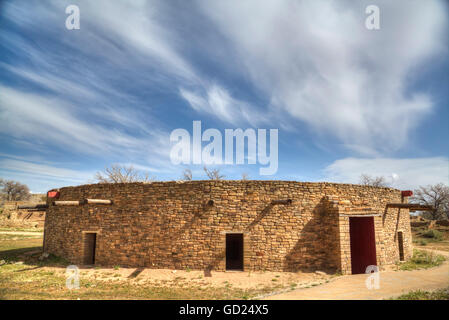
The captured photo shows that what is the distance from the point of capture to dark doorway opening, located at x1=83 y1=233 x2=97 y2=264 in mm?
11539

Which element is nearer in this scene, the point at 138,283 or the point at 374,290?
the point at 374,290

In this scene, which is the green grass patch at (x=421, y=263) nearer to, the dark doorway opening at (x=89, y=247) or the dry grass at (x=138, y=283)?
the dry grass at (x=138, y=283)

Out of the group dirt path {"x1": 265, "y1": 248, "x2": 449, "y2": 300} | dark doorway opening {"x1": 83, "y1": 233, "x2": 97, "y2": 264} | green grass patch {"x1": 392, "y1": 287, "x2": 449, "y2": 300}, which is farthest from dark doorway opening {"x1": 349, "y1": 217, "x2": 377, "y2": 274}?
dark doorway opening {"x1": 83, "y1": 233, "x2": 97, "y2": 264}

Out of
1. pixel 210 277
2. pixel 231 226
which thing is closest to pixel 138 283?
pixel 210 277

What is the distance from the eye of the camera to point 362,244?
11.1m

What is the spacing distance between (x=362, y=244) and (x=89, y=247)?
12836mm

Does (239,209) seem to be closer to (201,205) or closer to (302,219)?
(201,205)

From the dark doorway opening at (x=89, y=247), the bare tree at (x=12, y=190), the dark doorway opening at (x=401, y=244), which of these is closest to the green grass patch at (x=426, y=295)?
the dark doorway opening at (x=401, y=244)

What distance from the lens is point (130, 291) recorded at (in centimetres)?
790

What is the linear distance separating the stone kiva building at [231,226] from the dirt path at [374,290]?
1.19 metres

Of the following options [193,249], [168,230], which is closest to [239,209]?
[193,249]

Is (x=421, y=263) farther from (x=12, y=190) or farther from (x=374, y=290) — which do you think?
(x=12, y=190)

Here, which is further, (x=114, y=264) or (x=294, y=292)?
(x=114, y=264)

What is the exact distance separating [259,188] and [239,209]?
4.14 ft
